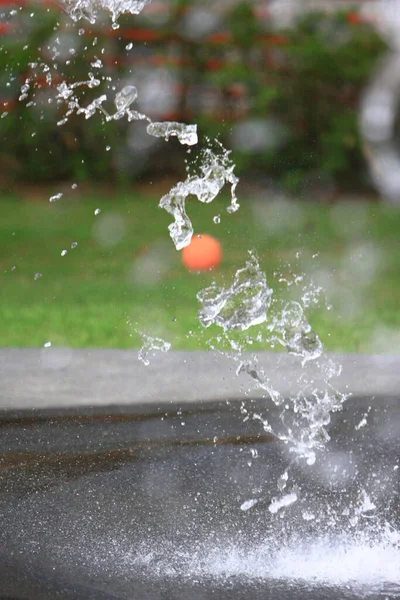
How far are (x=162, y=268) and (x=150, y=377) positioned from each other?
3.71 m

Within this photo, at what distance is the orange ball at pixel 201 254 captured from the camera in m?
8.47

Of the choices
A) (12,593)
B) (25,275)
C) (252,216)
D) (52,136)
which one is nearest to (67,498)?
(12,593)

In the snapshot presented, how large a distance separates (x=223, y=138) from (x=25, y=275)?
324 cm

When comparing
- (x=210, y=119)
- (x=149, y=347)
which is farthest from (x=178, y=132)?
(x=149, y=347)

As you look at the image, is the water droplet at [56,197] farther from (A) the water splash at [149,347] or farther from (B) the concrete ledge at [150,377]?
(B) the concrete ledge at [150,377]

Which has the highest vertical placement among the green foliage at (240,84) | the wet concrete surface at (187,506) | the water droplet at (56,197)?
the green foliage at (240,84)

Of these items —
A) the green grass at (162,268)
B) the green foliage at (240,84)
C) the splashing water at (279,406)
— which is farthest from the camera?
the green foliage at (240,84)

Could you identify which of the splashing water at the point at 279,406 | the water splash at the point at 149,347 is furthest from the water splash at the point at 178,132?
the water splash at the point at 149,347

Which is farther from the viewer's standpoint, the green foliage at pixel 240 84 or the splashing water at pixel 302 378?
the green foliage at pixel 240 84

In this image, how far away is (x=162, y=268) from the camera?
842 centimetres

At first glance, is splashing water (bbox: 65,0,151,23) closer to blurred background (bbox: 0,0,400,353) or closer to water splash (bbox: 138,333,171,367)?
blurred background (bbox: 0,0,400,353)

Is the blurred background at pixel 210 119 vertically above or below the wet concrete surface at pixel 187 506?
above

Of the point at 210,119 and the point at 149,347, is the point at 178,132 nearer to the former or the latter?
the point at 210,119

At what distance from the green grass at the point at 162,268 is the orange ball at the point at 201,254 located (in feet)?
0.37
